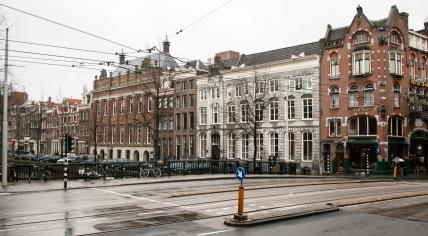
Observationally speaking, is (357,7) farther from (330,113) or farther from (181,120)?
(181,120)

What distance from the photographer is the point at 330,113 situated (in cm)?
4709

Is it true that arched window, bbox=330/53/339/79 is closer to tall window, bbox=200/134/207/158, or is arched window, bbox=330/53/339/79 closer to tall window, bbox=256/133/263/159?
tall window, bbox=256/133/263/159

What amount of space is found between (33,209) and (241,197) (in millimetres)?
7907

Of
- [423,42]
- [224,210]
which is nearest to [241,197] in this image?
[224,210]

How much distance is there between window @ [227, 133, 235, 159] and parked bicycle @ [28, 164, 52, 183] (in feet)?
103

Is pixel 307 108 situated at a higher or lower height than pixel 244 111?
lower

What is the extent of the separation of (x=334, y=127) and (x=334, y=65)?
6.77 m

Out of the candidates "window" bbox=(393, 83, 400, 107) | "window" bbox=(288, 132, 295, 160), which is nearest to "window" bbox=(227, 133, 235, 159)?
"window" bbox=(288, 132, 295, 160)

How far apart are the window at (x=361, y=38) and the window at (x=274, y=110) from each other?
11.5m

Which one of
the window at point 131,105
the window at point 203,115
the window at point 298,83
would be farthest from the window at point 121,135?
the window at point 298,83

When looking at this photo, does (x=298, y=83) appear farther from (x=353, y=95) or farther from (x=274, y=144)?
(x=274, y=144)

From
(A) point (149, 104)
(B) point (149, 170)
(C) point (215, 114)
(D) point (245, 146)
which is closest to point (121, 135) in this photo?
(A) point (149, 104)

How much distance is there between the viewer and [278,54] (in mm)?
55125

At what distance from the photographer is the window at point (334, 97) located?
47.1m
